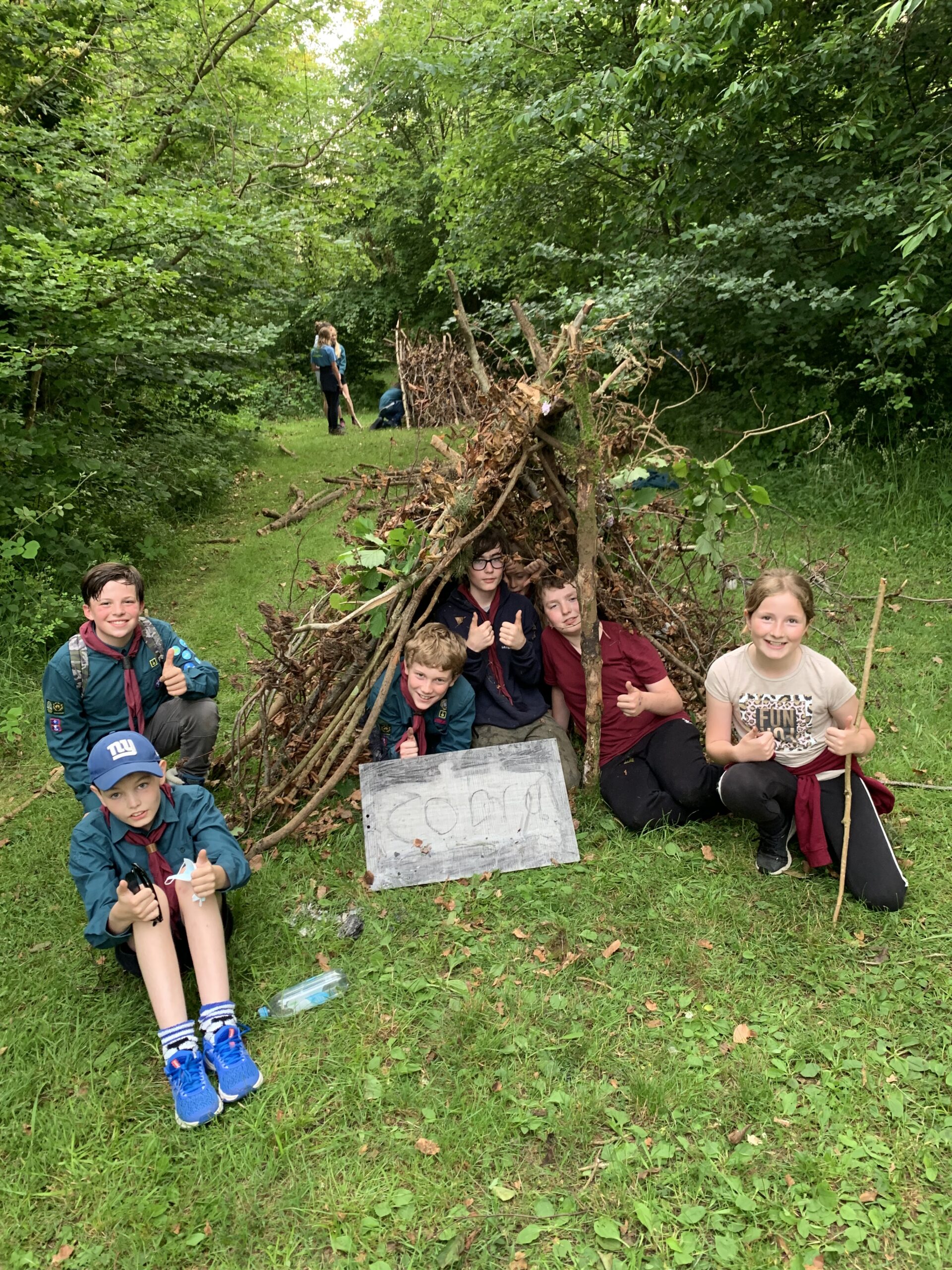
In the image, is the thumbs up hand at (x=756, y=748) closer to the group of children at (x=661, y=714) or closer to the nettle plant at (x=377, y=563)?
the group of children at (x=661, y=714)

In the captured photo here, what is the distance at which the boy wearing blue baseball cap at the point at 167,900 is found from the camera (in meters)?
2.43

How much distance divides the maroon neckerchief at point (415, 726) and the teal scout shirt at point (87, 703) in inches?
38.8

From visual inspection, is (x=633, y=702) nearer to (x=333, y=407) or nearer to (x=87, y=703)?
(x=87, y=703)

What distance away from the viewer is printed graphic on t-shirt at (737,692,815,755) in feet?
9.99

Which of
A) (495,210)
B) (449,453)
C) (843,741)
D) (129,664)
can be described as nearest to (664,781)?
(843,741)

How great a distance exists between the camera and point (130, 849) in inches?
104

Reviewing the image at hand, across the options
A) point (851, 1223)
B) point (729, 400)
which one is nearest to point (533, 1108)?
point (851, 1223)

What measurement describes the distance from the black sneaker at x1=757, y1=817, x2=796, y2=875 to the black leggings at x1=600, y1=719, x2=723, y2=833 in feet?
0.96

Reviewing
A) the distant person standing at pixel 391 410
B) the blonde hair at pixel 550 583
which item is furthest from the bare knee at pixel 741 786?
the distant person standing at pixel 391 410

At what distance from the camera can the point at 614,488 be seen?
149 inches

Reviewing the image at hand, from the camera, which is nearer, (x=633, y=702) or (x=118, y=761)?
(x=118, y=761)

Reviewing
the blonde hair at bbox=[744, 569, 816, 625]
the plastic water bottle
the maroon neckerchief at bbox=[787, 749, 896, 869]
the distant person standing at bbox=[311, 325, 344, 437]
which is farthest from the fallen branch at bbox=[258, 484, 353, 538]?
the maroon neckerchief at bbox=[787, 749, 896, 869]

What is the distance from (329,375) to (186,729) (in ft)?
32.7

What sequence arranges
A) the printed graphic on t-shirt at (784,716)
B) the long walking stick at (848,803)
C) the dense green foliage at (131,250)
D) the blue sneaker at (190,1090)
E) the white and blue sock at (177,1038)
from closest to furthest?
the blue sneaker at (190,1090)
the white and blue sock at (177,1038)
the long walking stick at (848,803)
the printed graphic on t-shirt at (784,716)
the dense green foliage at (131,250)
